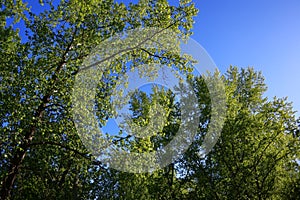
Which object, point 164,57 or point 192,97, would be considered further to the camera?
point 192,97

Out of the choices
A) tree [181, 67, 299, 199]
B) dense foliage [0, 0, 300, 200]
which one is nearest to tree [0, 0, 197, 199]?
dense foliage [0, 0, 300, 200]

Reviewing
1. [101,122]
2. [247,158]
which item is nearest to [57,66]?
[101,122]

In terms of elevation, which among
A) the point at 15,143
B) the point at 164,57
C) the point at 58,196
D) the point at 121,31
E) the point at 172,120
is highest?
the point at 172,120

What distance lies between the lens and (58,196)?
64.8 feet

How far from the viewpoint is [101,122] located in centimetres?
1223

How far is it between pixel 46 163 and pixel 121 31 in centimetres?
701

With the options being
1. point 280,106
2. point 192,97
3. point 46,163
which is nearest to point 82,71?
point 46,163

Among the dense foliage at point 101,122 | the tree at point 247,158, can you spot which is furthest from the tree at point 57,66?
the tree at point 247,158

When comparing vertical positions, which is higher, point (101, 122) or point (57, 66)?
point (57, 66)

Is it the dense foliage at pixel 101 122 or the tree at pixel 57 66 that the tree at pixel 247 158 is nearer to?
the dense foliage at pixel 101 122

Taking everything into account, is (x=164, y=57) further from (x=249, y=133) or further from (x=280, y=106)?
(x=280, y=106)

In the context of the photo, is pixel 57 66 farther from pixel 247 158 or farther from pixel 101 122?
pixel 247 158

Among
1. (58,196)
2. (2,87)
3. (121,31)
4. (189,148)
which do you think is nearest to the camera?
(2,87)

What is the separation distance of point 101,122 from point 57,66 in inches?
114
